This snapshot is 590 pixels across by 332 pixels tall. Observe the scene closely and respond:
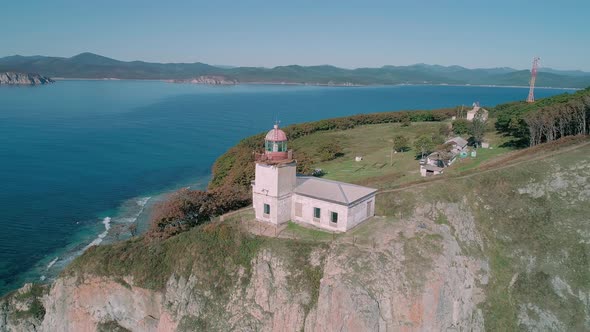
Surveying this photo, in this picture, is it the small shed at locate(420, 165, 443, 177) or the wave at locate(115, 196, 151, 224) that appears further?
the wave at locate(115, 196, 151, 224)

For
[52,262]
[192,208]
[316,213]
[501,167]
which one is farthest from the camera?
[52,262]

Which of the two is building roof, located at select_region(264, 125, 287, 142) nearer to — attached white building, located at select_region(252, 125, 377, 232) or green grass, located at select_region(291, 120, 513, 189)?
attached white building, located at select_region(252, 125, 377, 232)

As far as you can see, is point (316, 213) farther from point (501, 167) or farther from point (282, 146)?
point (501, 167)

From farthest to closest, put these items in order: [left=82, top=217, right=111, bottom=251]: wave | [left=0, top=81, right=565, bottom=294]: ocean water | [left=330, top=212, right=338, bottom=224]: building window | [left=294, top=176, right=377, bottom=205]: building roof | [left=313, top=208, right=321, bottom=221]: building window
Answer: [left=0, top=81, right=565, bottom=294]: ocean water, [left=82, top=217, right=111, bottom=251]: wave, [left=313, top=208, right=321, bottom=221]: building window, [left=294, top=176, right=377, bottom=205]: building roof, [left=330, top=212, right=338, bottom=224]: building window

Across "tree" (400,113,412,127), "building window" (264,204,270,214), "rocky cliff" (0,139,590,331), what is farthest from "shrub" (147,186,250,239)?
"tree" (400,113,412,127)

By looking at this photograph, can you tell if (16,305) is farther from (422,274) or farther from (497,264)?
(497,264)

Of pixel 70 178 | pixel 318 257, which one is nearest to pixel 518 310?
pixel 318 257

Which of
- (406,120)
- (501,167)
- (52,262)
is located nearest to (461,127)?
(406,120)
